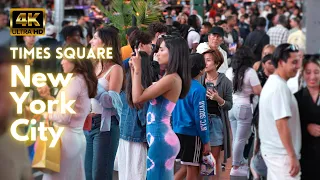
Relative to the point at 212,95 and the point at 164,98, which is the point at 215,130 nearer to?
the point at 212,95

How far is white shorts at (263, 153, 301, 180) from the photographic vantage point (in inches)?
273

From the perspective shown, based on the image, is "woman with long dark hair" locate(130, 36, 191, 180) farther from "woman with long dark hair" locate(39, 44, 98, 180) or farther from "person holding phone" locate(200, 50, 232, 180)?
"person holding phone" locate(200, 50, 232, 180)

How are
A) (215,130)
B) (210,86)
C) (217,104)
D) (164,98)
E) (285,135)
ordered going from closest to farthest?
(285,135), (164,98), (215,130), (217,104), (210,86)

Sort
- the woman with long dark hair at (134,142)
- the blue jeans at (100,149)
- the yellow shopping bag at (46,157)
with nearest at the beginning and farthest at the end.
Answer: the yellow shopping bag at (46,157), the woman with long dark hair at (134,142), the blue jeans at (100,149)

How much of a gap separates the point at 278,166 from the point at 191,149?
2.02 m

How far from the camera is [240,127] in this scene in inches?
451

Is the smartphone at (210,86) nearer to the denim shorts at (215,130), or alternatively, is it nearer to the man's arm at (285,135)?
the denim shorts at (215,130)

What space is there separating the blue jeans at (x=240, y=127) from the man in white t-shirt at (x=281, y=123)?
4113 mm

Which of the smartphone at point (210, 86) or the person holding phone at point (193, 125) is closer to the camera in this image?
the person holding phone at point (193, 125)

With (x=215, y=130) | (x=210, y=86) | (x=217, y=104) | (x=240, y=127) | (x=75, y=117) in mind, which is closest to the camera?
(x=75, y=117)

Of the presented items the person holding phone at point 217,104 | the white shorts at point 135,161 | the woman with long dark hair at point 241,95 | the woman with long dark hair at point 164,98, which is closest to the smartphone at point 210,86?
the person holding phone at point 217,104

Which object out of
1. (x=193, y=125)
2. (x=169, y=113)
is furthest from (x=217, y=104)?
(x=169, y=113)

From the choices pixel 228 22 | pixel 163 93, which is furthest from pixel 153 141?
pixel 228 22

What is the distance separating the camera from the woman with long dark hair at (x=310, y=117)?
23.3 feet
